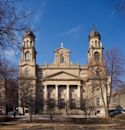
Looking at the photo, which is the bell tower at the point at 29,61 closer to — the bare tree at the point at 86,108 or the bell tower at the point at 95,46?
the bell tower at the point at 95,46

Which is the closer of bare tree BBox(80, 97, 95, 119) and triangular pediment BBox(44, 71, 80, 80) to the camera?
bare tree BBox(80, 97, 95, 119)

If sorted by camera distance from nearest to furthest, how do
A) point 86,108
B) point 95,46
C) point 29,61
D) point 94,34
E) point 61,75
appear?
point 86,108 → point 29,61 → point 61,75 → point 95,46 → point 94,34

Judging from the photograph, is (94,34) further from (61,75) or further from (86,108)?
(86,108)

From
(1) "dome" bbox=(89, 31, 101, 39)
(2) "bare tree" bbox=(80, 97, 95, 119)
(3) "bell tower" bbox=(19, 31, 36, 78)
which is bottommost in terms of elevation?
(2) "bare tree" bbox=(80, 97, 95, 119)

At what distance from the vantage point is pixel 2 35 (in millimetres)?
16953

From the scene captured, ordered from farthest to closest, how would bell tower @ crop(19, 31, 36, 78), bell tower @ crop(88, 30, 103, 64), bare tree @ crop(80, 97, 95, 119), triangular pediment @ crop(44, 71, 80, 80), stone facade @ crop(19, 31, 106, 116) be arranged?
bell tower @ crop(88, 30, 103, 64) → triangular pediment @ crop(44, 71, 80, 80) → stone facade @ crop(19, 31, 106, 116) → bell tower @ crop(19, 31, 36, 78) → bare tree @ crop(80, 97, 95, 119)

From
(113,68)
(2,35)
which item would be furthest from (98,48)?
(2,35)

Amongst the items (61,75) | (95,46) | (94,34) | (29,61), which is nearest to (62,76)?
(61,75)

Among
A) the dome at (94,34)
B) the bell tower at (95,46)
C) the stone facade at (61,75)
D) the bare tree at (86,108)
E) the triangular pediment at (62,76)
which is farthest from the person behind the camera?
the dome at (94,34)

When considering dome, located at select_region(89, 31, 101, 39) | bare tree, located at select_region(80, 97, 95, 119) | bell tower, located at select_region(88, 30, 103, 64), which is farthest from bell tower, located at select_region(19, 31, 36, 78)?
bare tree, located at select_region(80, 97, 95, 119)

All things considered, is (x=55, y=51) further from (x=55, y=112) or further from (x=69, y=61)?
(x=55, y=112)

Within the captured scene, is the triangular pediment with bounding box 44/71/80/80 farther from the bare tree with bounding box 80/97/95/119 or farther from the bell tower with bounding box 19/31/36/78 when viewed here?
the bare tree with bounding box 80/97/95/119

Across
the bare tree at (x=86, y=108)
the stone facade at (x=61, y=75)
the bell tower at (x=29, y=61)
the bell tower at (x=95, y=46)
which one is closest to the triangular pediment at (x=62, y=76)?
the stone facade at (x=61, y=75)

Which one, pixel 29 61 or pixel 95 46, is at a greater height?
pixel 95 46
